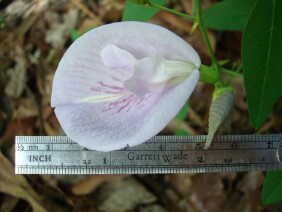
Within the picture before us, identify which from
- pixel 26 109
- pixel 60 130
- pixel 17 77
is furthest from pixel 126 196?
pixel 17 77

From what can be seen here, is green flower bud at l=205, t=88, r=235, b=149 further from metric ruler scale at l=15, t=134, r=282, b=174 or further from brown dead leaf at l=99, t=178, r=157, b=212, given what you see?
brown dead leaf at l=99, t=178, r=157, b=212

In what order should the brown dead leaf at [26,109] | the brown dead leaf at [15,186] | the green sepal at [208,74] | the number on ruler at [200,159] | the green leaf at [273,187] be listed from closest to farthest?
the green sepal at [208,74] → the green leaf at [273,187] → the number on ruler at [200,159] → the brown dead leaf at [15,186] → the brown dead leaf at [26,109]

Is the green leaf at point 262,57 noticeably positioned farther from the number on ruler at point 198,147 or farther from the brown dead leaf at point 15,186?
the brown dead leaf at point 15,186

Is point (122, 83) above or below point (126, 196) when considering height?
above

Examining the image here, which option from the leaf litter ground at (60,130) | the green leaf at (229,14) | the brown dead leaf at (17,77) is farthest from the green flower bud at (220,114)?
the brown dead leaf at (17,77)

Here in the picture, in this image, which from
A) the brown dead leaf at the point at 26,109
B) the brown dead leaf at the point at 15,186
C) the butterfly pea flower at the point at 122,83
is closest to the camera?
the butterfly pea flower at the point at 122,83

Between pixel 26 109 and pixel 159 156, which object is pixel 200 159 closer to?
pixel 159 156

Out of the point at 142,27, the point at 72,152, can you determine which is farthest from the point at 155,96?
the point at 72,152

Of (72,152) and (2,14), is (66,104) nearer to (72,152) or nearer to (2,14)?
(72,152)
